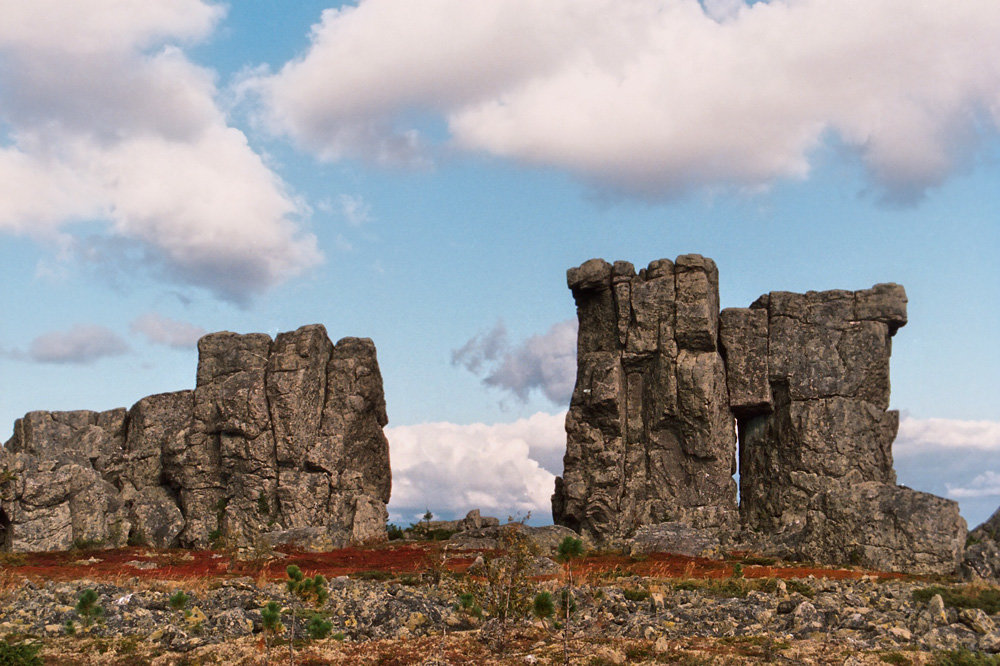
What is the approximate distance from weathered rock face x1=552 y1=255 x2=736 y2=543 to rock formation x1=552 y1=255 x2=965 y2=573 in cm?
6

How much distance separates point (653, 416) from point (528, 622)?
29.7 metres

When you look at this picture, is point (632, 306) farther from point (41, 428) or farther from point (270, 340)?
point (41, 428)

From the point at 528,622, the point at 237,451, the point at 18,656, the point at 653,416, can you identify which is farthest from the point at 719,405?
the point at 18,656

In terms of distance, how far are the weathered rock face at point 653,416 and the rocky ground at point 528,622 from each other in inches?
740

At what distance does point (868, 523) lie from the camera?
37.7 meters

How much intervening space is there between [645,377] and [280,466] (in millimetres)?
20458

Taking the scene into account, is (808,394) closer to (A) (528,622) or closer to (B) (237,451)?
(B) (237,451)

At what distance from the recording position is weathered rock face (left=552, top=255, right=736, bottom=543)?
48.4 metres

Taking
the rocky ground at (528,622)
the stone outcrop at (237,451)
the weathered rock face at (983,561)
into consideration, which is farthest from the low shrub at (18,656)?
the stone outcrop at (237,451)

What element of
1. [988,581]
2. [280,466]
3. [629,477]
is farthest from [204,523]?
[988,581]

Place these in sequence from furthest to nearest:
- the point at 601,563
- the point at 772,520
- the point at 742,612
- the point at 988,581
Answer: the point at 772,520 < the point at 601,563 < the point at 988,581 < the point at 742,612

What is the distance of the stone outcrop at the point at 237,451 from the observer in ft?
161

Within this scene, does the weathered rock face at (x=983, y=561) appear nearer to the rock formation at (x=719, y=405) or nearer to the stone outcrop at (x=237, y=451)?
the rock formation at (x=719, y=405)

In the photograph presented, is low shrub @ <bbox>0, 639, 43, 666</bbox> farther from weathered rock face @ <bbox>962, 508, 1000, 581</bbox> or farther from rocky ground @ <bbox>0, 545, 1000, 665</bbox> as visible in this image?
weathered rock face @ <bbox>962, 508, 1000, 581</bbox>
